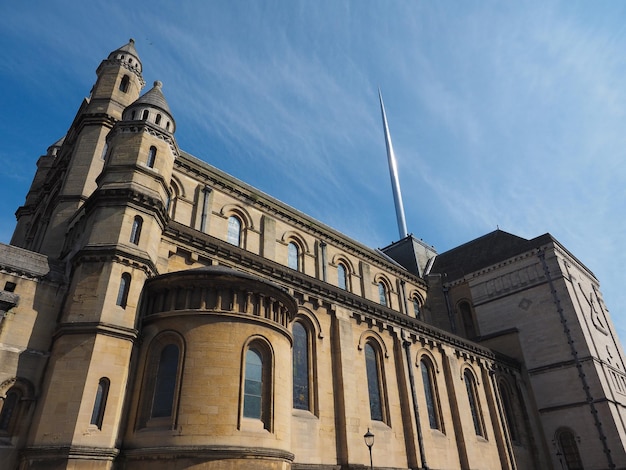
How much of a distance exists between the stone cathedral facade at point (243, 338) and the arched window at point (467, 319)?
44 centimetres

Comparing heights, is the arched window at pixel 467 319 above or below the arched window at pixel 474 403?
above

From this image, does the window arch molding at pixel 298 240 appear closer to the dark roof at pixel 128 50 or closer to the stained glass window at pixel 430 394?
the stained glass window at pixel 430 394

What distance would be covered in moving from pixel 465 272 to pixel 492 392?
12.6m

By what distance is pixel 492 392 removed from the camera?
98.5 ft

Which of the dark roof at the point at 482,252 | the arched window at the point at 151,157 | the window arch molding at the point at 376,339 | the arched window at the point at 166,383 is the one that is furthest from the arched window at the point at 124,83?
the dark roof at the point at 482,252

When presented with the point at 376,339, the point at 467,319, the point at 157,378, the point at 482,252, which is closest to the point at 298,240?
the point at 376,339

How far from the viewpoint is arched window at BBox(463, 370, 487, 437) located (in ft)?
92.3

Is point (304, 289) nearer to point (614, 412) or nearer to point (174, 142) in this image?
point (174, 142)

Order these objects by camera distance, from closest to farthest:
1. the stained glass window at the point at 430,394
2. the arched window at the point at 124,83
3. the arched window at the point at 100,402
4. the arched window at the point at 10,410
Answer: the arched window at the point at 10,410, the arched window at the point at 100,402, the stained glass window at the point at 430,394, the arched window at the point at 124,83

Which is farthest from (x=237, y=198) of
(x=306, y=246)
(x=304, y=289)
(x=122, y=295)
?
(x=122, y=295)

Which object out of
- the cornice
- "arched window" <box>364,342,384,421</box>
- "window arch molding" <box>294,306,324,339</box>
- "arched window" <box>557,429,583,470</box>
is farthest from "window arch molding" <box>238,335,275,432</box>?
"arched window" <box>557,429,583,470</box>

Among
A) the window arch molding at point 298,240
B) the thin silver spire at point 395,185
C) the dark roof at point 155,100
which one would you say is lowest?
the window arch molding at point 298,240

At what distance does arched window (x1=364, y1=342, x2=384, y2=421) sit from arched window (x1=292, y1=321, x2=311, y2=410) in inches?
158

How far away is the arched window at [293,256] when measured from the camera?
1134 inches
